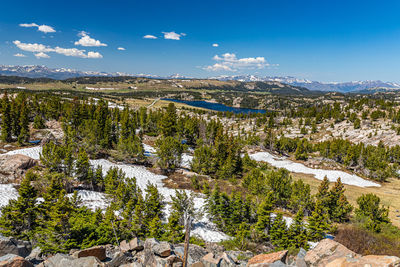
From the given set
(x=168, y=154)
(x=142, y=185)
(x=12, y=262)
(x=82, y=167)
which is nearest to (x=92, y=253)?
(x=12, y=262)

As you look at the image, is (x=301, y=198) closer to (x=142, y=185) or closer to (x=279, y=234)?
(x=279, y=234)

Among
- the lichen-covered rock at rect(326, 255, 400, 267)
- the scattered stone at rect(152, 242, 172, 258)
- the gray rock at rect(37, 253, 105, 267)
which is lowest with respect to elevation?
the scattered stone at rect(152, 242, 172, 258)

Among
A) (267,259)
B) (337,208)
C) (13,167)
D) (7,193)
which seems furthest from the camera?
(13,167)

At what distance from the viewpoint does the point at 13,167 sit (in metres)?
37.6

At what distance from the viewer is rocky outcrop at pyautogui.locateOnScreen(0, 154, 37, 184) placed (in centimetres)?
3591

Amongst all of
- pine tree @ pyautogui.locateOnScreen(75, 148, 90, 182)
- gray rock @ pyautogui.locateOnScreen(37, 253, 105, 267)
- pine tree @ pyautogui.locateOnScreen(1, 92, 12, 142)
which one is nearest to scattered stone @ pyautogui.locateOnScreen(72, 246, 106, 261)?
gray rock @ pyautogui.locateOnScreen(37, 253, 105, 267)

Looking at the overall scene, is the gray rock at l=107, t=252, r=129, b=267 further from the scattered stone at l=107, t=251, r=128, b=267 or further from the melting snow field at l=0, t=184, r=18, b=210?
the melting snow field at l=0, t=184, r=18, b=210

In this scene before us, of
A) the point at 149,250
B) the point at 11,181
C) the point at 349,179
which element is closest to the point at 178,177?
the point at 11,181

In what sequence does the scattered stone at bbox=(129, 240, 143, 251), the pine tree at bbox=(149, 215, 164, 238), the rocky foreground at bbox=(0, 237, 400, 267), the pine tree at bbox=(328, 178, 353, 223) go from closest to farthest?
the rocky foreground at bbox=(0, 237, 400, 267) < the scattered stone at bbox=(129, 240, 143, 251) < the pine tree at bbox=(149, 215, 164, 238) < the pine tree at bbox=(328, 178, 353, 223)

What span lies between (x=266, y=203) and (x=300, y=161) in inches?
2379

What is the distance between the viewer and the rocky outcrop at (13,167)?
118 feet

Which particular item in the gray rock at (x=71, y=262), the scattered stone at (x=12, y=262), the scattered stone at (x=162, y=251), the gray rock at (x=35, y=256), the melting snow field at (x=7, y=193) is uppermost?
the scattered stone at (x=12, y=262)

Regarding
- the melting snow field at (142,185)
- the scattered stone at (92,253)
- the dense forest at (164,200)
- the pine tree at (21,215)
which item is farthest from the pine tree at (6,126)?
the scattered stone at (92,253)

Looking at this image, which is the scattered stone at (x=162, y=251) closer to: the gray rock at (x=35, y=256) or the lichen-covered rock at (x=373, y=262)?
the gray rock at (x=35, y=256)
